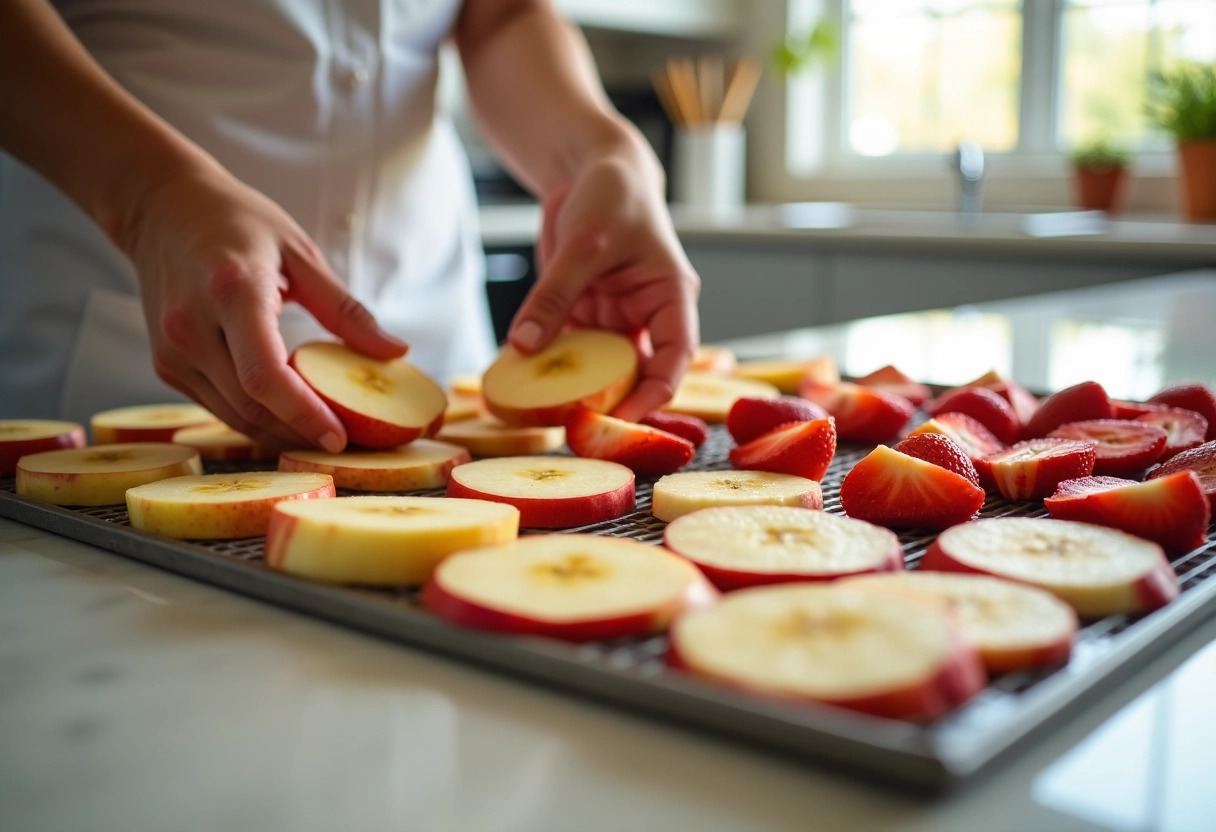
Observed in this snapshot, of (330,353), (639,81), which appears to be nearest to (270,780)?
(330,353)

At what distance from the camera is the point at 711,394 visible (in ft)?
3.98

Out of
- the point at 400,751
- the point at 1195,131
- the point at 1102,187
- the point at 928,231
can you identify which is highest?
the point at 1195,131

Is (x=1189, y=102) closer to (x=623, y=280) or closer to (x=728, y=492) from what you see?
(x=623, y=280)

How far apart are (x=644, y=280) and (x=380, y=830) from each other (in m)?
0.81

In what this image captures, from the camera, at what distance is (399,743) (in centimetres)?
47

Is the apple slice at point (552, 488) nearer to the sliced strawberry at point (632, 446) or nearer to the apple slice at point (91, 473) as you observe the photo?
the sliced strawberry at point (632, 446)

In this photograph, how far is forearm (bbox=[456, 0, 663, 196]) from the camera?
4.49ft

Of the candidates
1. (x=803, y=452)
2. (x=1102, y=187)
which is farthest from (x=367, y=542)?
(x=1102, y=187)

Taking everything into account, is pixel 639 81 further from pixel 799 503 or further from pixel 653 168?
pixel 799 503

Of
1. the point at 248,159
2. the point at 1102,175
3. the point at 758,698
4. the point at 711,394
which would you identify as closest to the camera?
the point at 758,698

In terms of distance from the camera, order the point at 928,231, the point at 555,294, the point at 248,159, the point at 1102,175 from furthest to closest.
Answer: the point at 1102,175, the point at 928,231, the point at 248,159, the point at 555,294

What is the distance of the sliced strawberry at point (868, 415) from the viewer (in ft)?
3.42

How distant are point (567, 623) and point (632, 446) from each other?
40 centimetres

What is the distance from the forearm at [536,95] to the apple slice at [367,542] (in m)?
0.74
